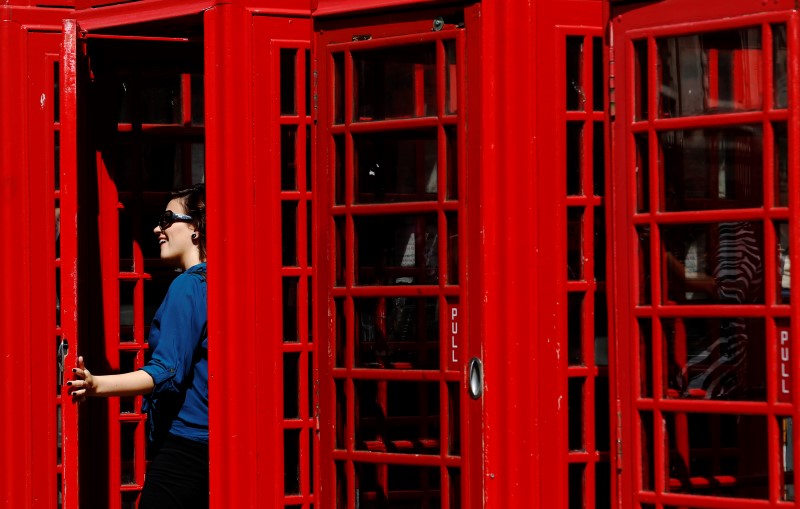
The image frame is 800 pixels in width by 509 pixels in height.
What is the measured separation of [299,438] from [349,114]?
1.21 m

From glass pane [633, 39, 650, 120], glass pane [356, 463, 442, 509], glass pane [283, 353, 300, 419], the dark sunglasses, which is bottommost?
glass pane [356, 463, 442, 509]

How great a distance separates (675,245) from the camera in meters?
4.37

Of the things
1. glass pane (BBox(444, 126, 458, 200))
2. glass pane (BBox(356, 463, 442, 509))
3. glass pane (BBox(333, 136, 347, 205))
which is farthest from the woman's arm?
glass pane (BBox(444, 126, 458, 200))

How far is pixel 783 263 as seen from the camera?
4.19 meters

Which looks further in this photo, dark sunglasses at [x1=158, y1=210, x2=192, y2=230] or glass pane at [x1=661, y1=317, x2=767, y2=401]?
dark sunglasses at [x1=158, y1=210, x2=192, y2=230]

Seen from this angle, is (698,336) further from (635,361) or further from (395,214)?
(395,214)

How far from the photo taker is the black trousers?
4.73 metres

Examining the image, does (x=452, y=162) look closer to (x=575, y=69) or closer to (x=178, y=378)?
(x=575, y=69)

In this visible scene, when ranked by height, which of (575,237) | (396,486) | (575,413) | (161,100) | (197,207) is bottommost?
(396,486)

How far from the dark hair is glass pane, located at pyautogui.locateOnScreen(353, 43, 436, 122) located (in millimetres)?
717

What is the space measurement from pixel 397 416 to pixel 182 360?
79 cm

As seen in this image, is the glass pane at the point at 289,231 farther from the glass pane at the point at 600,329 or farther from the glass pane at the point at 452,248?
the glass pane at the point at 600,329

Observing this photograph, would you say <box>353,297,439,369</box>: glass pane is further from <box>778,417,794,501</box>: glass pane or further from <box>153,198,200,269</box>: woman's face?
<box>778,417,794,501</box>: glass pane

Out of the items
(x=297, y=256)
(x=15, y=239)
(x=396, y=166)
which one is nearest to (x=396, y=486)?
(x=297, y=256)
